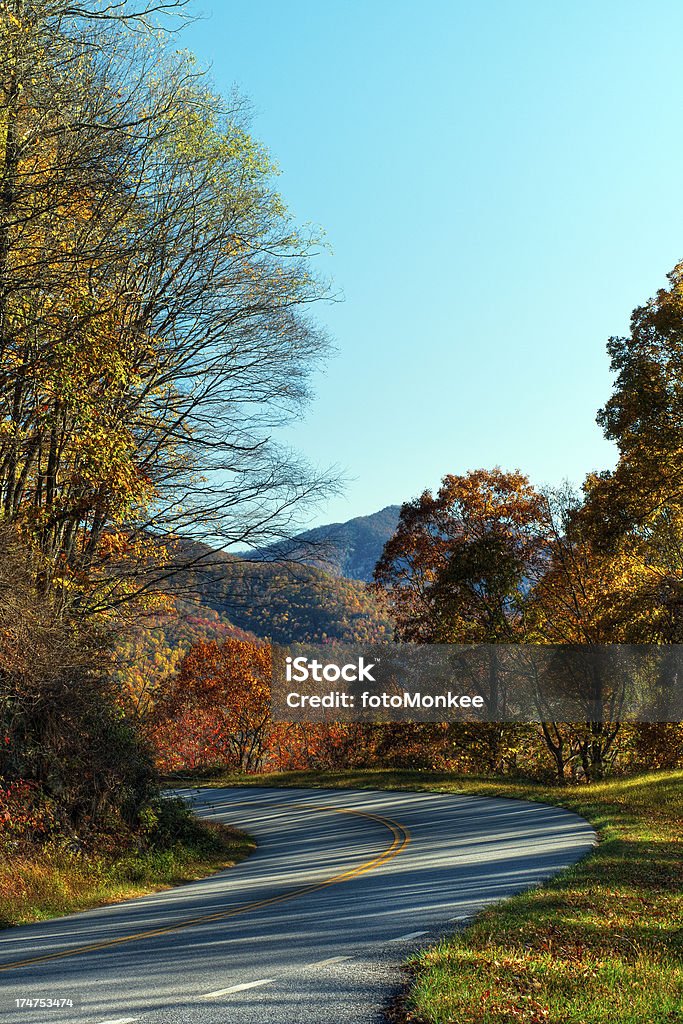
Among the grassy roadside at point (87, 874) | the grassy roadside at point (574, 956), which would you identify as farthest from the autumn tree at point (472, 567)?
the grassy roadside at point (574, 956)

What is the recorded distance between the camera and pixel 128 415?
18266 mm

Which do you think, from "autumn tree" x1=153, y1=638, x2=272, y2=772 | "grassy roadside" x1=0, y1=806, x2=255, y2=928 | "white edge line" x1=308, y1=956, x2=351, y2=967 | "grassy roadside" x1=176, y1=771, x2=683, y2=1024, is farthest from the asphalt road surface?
"autumn tree" x1=153, y1=638, x2=272, y2=772

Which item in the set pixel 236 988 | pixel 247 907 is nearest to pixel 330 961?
pixel 236 988

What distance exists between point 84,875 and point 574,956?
10.3 m

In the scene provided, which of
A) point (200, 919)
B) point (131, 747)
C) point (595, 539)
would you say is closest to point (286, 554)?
point (131, 747)

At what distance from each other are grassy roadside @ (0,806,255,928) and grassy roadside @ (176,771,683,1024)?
746cm

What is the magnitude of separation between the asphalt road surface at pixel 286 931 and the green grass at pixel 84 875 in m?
0.70

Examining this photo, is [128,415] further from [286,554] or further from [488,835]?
[488,835]

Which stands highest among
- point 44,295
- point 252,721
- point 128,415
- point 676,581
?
point 44,295

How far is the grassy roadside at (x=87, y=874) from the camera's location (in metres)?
13.8

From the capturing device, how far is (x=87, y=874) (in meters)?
15.7

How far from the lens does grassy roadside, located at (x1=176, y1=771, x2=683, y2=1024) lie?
6285 millimetres

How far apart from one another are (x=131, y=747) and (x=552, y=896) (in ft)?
33.5

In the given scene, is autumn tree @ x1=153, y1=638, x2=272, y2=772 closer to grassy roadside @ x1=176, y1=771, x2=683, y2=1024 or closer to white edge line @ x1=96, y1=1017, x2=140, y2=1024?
grassy roadside @ x1=176, y1=771, x2=683, y2=1024
